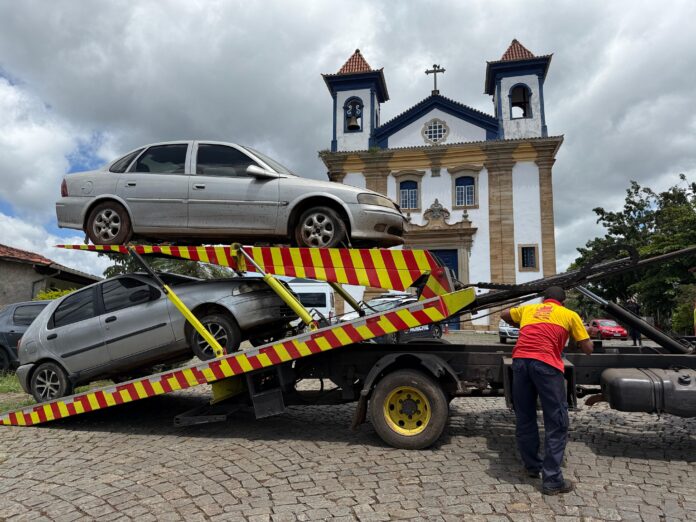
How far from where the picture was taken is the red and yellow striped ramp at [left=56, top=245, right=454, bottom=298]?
5.19 m

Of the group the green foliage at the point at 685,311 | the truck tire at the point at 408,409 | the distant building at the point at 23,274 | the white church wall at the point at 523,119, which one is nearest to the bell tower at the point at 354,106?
the white church wall at the point at 523,119

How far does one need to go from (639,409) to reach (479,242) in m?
22.3

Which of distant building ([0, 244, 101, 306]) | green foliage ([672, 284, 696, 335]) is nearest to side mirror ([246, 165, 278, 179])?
distant building ([0, 244, 101, 306])

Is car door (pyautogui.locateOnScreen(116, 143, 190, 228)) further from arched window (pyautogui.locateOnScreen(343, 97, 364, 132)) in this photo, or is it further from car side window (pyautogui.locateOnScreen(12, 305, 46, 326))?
arched window (pyautogui.locateOnScreen(343, 97, 364, 132))

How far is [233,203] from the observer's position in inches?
222

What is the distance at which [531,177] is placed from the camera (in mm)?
26203

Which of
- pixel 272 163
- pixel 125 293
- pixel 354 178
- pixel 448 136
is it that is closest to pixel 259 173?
pixel 272 163

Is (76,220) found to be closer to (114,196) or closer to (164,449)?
(114,196)

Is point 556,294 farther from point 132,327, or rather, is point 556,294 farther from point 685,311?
point 685,311

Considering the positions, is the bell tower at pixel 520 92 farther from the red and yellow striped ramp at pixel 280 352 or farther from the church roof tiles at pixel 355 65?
the red and yellow striped ramp at pixel 280 352

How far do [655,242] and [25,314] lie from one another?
84.0 feet

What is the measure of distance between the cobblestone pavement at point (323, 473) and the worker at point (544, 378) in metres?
0.28

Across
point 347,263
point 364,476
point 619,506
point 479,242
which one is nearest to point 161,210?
point 347,263

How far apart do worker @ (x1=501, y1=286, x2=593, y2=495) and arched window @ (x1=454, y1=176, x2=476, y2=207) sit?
23.1 meters
